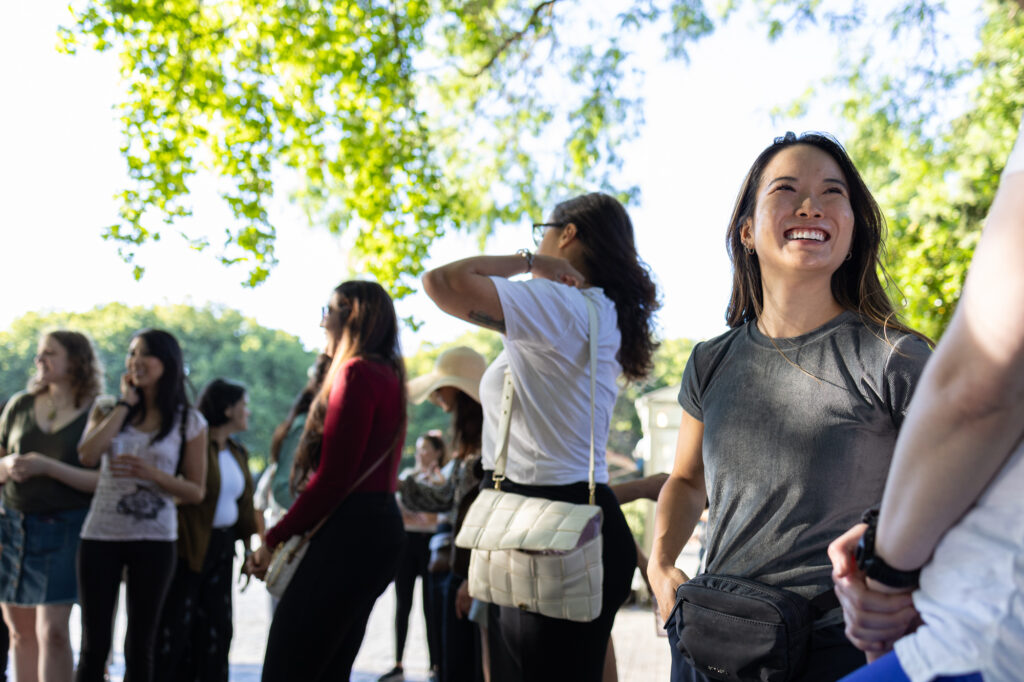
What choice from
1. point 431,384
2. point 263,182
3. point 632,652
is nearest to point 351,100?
point 263,182

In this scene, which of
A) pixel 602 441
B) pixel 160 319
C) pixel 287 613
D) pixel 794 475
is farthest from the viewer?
pixel 160 319

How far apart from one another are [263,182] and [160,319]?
5385cm

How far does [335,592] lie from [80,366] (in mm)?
2838

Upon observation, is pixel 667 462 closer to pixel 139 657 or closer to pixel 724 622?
pixel 139 657

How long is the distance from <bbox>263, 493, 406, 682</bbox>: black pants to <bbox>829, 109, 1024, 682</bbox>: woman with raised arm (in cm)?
240

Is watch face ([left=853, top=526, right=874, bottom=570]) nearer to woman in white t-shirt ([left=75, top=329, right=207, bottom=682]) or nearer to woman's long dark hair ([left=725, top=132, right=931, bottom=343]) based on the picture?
woman's long dark hair ([left=725, top=132, right=931, bottom=343])

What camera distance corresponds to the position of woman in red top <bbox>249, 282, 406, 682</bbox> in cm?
324

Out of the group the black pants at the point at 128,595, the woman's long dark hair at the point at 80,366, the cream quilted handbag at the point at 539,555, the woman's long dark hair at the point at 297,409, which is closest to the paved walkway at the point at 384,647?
the woman's long dark hair at the point at 297,409

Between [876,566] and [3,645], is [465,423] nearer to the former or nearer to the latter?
[3,645]

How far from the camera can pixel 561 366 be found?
2.89 m

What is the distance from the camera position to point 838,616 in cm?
172

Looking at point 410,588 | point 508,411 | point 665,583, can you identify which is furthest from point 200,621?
point 665,583

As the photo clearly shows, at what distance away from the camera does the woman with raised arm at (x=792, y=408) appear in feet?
5.81

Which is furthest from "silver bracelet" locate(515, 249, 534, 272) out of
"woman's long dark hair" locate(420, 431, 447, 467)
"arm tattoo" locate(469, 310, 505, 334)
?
"woman's long dark hair" locate(420, 431, 447, 467)
